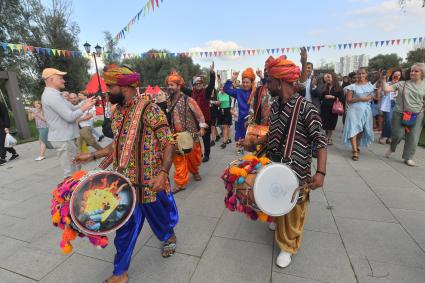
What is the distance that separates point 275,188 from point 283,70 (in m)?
0.98

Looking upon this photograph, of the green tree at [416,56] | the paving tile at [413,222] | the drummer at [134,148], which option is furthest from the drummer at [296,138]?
the green tree at [416,56]

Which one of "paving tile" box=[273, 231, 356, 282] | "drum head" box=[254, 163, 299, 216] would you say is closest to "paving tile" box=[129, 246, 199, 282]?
"paving tile" box=[273, 231, 356, 282]

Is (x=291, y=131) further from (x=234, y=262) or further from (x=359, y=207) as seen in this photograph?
(x=359, y=207)

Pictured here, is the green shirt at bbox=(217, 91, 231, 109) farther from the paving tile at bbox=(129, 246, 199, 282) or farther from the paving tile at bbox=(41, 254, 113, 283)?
the paving tile at bbox=(41, 254, 113, 283)

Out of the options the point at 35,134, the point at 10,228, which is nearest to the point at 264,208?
the point at 10,228

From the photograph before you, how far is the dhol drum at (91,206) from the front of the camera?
67.9 inches

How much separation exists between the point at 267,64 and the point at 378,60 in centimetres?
6898

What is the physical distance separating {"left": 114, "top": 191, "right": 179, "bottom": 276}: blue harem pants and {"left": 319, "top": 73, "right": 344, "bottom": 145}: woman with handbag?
5.81 meters

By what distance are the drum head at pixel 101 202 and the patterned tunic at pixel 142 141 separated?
26 centimetres

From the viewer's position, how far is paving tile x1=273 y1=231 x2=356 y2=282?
2.23 meters

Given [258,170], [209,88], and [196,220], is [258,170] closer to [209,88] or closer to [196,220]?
[196,220]

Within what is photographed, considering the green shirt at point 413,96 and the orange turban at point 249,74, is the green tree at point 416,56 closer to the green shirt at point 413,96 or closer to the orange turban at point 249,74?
the green shirt at point 413,96

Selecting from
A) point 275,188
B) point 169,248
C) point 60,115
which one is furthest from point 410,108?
point 60,115

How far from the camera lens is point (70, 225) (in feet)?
5.77
